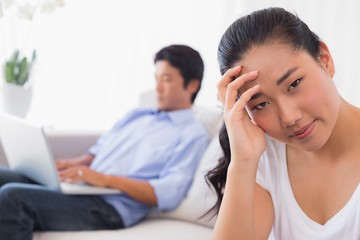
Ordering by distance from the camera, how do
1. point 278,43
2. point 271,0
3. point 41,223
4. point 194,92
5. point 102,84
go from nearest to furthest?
point 278,43 < point 41,223 < point 194,92 < point 271,0 < point 102,84

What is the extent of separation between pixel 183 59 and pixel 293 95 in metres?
1.19

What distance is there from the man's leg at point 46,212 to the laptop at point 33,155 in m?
0.06

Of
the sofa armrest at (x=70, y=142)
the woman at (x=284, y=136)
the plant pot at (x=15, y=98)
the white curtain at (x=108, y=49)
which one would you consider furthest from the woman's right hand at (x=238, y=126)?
the white curtain at (x=108, y=49)

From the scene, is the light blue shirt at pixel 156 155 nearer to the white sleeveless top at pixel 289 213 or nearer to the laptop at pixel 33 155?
the laptop at pixel 33 155

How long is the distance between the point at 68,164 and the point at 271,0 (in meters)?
1.72

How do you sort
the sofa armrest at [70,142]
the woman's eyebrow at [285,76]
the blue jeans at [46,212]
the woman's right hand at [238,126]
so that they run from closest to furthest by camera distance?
the woman's eyebrow at [285,76]
the woman's right hand at [238,126]
the blue jeans at [46,212]
the sofa armrest at [70,142]

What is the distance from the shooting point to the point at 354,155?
1.15 metres

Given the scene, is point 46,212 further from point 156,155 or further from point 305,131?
point 305,131

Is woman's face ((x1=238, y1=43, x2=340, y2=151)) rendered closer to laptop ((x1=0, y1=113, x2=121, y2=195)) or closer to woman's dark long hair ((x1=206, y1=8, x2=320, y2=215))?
woman's dark long hair ((x1=206, y1=8, x2=320, y2=215))

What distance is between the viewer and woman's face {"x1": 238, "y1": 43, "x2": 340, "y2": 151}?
1.03m

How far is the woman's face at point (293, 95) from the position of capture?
103cm

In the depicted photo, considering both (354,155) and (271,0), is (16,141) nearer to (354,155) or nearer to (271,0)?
(354,155)

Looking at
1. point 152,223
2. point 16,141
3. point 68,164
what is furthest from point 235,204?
point 16,141

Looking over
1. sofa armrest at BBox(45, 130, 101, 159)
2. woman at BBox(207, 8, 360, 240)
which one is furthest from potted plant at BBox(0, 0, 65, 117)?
woman at BBox(207, 8, 360, 240)
